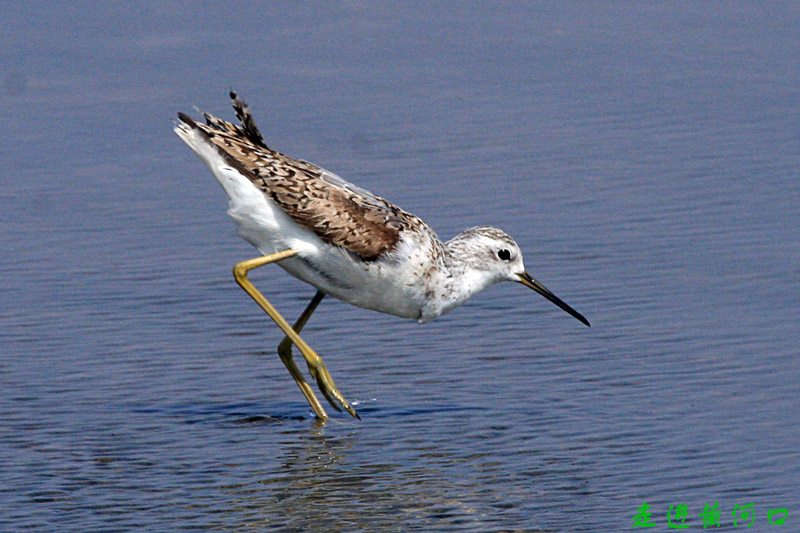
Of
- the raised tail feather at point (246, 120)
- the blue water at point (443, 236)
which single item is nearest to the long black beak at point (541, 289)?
the blue water at point (443, 236)

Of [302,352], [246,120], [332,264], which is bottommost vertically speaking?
[302,352]

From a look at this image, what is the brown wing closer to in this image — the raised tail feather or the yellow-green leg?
the raised tail feather

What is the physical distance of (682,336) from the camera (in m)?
10.5

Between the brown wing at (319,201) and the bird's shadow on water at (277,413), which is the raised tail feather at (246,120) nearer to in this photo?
the brown wing at (319,201)

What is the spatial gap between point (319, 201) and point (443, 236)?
256cm

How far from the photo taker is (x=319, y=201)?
33.2 ft

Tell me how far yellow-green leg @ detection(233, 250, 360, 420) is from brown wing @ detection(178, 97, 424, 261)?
322 millimetres

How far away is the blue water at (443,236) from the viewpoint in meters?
8.45

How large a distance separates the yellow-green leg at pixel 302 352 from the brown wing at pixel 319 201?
322 mm

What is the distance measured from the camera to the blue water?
27.7 feet

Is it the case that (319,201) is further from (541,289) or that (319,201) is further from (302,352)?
(541,289)

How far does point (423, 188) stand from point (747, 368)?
4.39 m

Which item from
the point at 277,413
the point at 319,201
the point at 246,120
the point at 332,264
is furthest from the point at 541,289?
the point at 246,120

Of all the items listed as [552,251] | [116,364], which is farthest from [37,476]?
[552,251]
